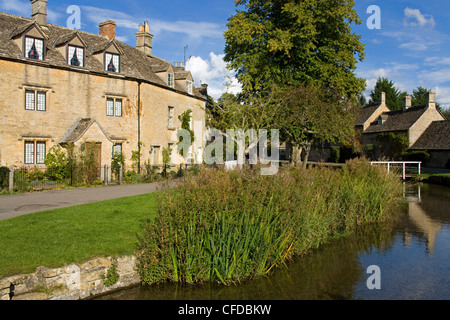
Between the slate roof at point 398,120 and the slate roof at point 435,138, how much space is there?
2228 mm

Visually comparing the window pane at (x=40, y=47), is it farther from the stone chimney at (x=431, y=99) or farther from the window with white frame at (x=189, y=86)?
the stone chimney at (x=431, y=99)

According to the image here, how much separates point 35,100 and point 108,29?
1087cm

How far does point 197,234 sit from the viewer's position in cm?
809

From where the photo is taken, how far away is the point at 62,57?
23.0 metres

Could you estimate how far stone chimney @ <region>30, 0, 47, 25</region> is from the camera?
24375 millimetres

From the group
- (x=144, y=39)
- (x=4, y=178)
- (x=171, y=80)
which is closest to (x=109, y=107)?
(x=171, y=80)

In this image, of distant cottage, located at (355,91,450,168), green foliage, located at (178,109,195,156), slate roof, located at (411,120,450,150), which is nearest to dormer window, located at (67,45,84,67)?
green foliage, located at (178,109,195,156)

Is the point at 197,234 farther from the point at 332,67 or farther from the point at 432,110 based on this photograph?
the point at 432,110

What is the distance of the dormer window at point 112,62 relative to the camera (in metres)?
25.4

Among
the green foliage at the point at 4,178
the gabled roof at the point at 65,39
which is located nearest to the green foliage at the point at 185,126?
the gabled roof at the point at 65,39

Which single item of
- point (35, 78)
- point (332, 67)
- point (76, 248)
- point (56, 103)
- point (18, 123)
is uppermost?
point (332, 67)

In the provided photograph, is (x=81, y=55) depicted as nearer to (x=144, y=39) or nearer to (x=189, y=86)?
(x=144, y=39)

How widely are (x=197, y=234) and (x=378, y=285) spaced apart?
4425 millimetres
